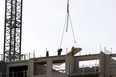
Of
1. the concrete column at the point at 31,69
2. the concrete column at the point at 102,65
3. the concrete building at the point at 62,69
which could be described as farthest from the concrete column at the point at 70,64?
the concrete column at the point at 31,69

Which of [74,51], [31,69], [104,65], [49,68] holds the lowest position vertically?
[31,69]

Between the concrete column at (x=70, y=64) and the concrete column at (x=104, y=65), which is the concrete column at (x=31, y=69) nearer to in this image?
the concrete column at (x=70, y=64)

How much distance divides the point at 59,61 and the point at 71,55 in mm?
3869

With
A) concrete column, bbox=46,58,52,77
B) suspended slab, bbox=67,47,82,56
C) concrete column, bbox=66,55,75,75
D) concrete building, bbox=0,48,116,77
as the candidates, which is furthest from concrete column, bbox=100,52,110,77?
concrete column, bbox=46,58,52,77

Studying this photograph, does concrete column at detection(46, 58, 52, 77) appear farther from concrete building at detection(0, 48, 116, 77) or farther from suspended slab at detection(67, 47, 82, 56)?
suspended slab at detection(67, 47, 82, 56)

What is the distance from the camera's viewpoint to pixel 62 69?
8175 cm

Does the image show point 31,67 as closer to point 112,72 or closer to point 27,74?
point 27,74

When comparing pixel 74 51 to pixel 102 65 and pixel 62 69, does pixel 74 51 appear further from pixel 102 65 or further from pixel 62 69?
pixel 102 65

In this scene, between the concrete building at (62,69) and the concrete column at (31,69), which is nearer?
the concrete building at (62,69)

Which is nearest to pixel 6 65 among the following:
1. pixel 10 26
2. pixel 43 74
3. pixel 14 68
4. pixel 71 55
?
pixel 14 68

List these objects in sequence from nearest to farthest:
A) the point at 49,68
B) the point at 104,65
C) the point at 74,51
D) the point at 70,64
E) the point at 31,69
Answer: the point at 104,65 < the point at 70,64 < the point at 49,68 < the point at 74,51 < the point at 31,69

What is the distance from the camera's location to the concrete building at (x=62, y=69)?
76375mm

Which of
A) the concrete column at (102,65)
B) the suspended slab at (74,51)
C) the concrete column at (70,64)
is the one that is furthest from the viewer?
the suspended slab at (74,51)

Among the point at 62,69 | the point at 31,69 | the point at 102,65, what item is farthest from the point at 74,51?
the point at 31,69
